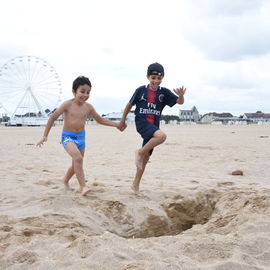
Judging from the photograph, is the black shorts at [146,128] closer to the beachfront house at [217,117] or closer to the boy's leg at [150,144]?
the boy's leg at [150,144]

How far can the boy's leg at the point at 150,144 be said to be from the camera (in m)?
3.84

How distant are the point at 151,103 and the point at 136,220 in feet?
4.65

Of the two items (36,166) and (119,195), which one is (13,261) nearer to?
(119,195)

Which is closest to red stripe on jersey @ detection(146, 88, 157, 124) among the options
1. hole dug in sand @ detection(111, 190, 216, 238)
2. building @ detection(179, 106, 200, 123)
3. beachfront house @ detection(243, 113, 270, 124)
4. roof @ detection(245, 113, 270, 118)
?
hole dug in sand @ detection(111, 190, 216, 238)

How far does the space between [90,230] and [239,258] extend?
1.30m

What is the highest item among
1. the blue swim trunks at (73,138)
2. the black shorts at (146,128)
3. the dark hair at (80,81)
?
the dark hair at (80,81)

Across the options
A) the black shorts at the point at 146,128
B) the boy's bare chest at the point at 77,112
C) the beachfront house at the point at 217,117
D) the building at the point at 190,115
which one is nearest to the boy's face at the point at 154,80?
the black shorts at the point at 146,128

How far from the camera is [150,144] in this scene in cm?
391

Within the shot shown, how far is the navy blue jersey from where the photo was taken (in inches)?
157

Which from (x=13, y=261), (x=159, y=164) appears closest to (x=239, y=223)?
(x=13, y=261)

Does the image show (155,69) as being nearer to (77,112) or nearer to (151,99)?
(151,99)

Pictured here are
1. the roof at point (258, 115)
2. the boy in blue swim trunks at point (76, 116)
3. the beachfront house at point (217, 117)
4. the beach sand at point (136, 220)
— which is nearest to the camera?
the beach sand at point (136, 220)

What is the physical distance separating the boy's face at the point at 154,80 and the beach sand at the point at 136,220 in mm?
1347

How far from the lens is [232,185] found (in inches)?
184
